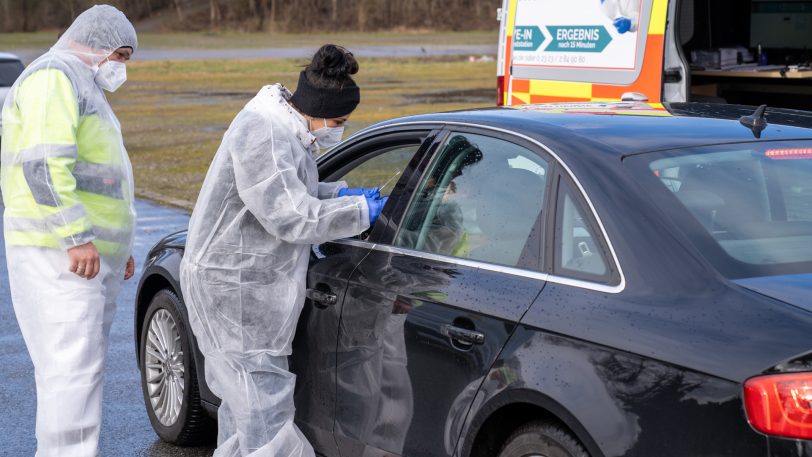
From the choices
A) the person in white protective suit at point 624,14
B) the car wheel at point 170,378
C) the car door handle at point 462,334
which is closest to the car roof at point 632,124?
the car door handle at point 462,334

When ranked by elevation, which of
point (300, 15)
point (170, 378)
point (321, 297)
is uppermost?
point (321, 297)

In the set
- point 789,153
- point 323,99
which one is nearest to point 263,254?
point 323,99

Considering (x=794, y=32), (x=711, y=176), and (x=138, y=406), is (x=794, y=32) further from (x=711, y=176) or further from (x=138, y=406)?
(x=711, y=176)

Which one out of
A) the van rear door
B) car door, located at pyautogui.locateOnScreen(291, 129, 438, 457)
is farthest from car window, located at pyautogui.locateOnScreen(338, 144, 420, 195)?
the van rear door

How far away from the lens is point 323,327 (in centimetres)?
419

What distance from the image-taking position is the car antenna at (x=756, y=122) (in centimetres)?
382

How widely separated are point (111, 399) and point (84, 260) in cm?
199

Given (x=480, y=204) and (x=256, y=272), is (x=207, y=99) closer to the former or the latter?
(x=256, y=272)

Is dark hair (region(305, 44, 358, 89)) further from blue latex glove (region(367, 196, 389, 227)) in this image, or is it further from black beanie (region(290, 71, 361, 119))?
blue latex glove (region(367, 196, 389, 227))

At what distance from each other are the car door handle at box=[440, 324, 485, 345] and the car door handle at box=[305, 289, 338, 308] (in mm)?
641

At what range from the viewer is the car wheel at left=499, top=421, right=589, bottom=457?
3.14 m

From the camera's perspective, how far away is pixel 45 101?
4.30m

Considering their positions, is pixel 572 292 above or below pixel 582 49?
below

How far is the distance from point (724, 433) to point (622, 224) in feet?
2.29
